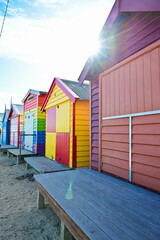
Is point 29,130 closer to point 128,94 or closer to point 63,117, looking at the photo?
point 63,117

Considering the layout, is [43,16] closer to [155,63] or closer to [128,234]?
[155,63]

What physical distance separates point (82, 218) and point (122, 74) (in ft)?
9.17

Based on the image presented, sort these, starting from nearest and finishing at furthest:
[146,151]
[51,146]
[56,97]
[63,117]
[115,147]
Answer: [146,151], [115,147], [63,117], [56,97], [51,146]

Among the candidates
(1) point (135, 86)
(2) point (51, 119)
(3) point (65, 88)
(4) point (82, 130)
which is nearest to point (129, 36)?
(1) point (135, 86)

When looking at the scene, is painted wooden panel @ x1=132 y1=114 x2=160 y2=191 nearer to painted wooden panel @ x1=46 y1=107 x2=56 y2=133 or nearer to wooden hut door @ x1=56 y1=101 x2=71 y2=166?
wooden hut door @ x1=56 y1=101 x2=71 y2=166

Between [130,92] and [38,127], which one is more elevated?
[130,92]

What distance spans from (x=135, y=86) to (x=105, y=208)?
2.18 metres

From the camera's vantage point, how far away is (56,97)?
23.2ft

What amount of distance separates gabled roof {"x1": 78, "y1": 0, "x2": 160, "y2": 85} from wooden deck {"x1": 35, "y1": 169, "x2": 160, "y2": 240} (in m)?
2.71

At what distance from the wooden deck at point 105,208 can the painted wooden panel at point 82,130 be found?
252 centimetres

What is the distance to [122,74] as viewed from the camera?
3314 mm

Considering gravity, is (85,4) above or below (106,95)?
above

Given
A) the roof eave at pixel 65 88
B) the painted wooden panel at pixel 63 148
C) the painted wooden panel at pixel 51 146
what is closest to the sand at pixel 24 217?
the painted wooden panel at pixel 63 148

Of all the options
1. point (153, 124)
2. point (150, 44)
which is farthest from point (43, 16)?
point (153, 124)
